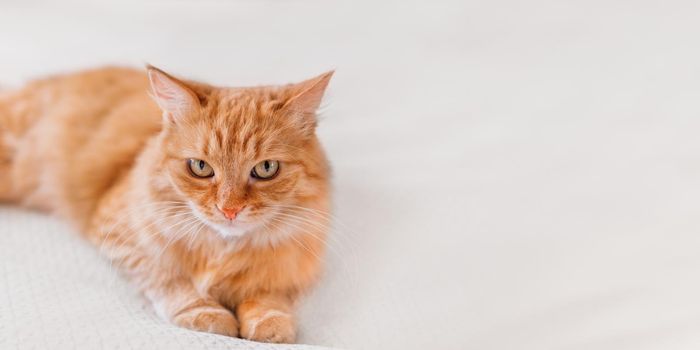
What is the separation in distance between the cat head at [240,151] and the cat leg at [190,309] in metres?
0.16

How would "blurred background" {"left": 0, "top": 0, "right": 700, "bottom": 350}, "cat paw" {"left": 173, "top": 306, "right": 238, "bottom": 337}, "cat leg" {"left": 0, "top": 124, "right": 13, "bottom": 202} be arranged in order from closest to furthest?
1. "cat paw" {"left": 173, "top": 306, "right": 238, "bottom": 337}
2. "blurred background" {"left": 0, "top": 0, "right": 700, "bottom": 350}
3. "cat leg" {"left": 0, "top": 124, "right": 13, "bottom": 202}

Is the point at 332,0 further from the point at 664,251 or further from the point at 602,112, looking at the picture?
the point at 664,251

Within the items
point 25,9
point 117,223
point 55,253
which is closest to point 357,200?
point 117,223

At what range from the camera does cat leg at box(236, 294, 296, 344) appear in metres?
1.51

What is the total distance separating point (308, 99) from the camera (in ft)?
5.20

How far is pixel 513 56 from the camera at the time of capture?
2.52 meters

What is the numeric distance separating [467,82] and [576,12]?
45 cm

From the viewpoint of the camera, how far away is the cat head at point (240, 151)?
59.5 inches

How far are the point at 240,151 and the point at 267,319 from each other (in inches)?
13.4

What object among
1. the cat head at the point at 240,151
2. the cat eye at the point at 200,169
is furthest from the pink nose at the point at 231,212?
the cat eye at the point at 200,169

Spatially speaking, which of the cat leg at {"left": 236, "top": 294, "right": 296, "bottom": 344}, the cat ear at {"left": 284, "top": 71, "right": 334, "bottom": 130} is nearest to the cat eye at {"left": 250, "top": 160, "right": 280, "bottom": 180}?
the cat ear at {"left": 284, "top": 71, "right": 334, "bottom": 130}

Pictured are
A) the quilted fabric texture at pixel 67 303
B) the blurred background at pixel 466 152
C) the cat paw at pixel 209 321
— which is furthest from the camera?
the blurred background at pixel 466 152

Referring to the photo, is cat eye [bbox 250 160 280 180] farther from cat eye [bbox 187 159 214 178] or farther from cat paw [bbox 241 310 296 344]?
cat paw [bbox 241 310 296 344]

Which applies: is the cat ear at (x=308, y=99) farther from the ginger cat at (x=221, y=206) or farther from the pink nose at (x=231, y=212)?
the pink nose at (x=231, y=212)
